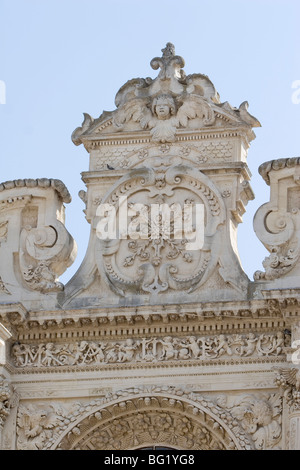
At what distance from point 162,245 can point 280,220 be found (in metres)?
1.49

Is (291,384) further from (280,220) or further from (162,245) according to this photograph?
(162,245)

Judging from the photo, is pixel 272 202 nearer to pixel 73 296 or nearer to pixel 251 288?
pixel 251 288

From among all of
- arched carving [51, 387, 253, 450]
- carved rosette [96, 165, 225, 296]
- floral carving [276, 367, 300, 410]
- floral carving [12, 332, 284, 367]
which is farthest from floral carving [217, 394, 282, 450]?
carved rosette [96, 165, 225, 296]

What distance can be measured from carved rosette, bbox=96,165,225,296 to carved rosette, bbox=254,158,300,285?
61 centimetres

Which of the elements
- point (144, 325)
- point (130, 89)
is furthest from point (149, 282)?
point (130, 89)

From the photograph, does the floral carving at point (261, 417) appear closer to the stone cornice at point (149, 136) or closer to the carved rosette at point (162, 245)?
the carved rosette at point (162, 245)

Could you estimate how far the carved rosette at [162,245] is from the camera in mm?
24922

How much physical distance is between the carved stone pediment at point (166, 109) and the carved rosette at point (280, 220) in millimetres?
921

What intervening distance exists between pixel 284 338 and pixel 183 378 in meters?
1.28

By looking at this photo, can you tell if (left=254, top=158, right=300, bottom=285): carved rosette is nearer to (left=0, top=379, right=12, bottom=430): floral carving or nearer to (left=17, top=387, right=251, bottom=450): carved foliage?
(left=17, top=387, right=251, bottom=450): carved foliage

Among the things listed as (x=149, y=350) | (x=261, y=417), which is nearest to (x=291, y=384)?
(x=261, y=417)

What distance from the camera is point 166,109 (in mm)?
25688

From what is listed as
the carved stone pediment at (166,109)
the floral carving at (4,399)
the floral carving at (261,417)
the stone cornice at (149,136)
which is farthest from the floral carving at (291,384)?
the carved stone pediment at (166,109)

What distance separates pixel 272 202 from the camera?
2486 centimetres
